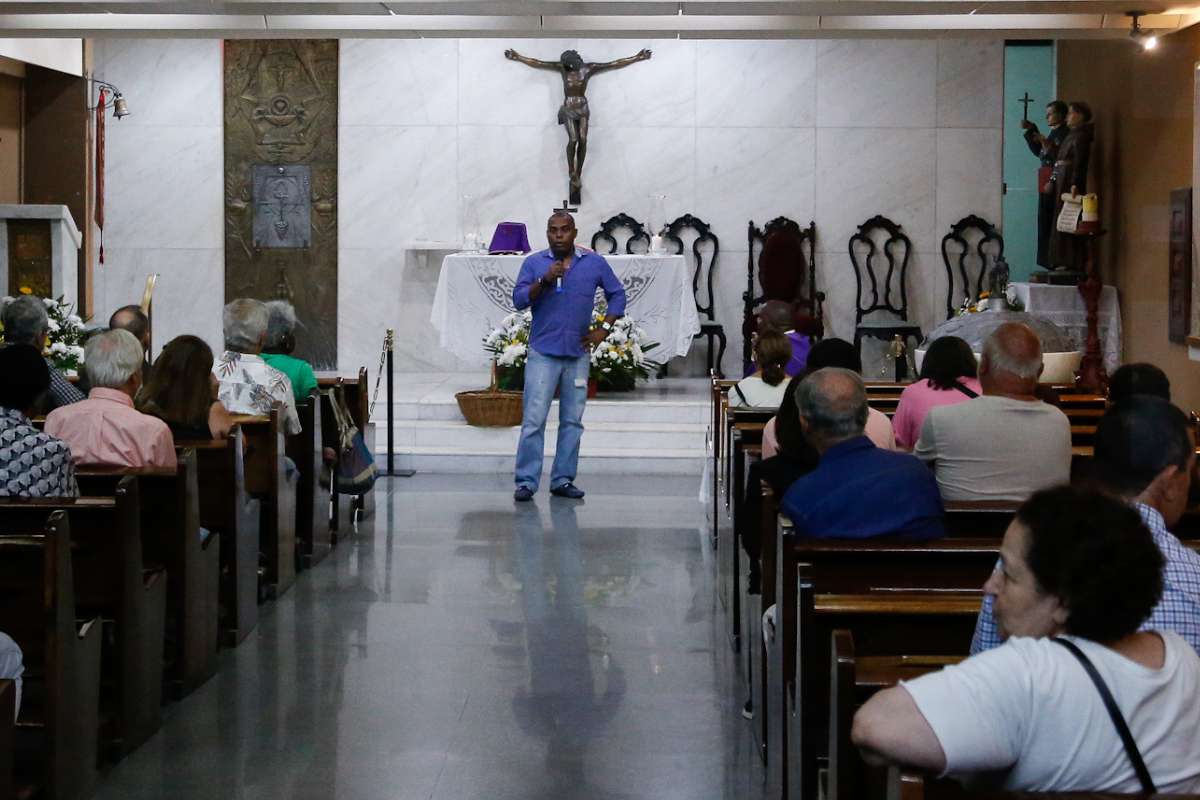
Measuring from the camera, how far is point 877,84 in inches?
501

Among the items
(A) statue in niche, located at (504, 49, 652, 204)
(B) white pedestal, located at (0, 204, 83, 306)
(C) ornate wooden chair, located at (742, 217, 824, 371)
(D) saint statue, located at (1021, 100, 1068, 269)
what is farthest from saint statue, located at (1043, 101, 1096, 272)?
(B) white pedestal, located at (0, 204, 83, 306)

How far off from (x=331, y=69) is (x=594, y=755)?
31.4ft

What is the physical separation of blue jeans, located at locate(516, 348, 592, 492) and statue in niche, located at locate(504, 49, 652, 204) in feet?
14.8

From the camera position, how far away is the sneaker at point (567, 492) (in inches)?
328

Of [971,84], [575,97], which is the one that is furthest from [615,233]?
[971,84]

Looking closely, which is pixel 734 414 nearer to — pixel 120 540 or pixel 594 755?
pixel 594 755

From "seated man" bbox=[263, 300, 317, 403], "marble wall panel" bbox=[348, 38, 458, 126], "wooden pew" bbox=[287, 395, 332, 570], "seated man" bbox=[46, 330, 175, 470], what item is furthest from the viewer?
"marble wall panel" bbox=[348, 38, 458, 126]

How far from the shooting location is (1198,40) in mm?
8883

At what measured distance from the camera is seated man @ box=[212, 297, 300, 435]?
6191mm

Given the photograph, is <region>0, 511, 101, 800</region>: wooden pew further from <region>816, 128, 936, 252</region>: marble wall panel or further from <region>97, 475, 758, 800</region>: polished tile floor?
<region>816, 128, 936, 252</region>: marble wall panel

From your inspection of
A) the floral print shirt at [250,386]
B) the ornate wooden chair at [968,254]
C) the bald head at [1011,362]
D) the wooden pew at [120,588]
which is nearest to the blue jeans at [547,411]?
the floral print shirt at [250,386]

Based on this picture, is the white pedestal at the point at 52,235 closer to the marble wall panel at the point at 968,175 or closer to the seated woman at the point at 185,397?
the seated woman at the point at 185,397

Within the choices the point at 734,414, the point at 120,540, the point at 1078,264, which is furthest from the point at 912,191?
the point at 120,540

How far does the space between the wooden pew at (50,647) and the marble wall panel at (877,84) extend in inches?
388
